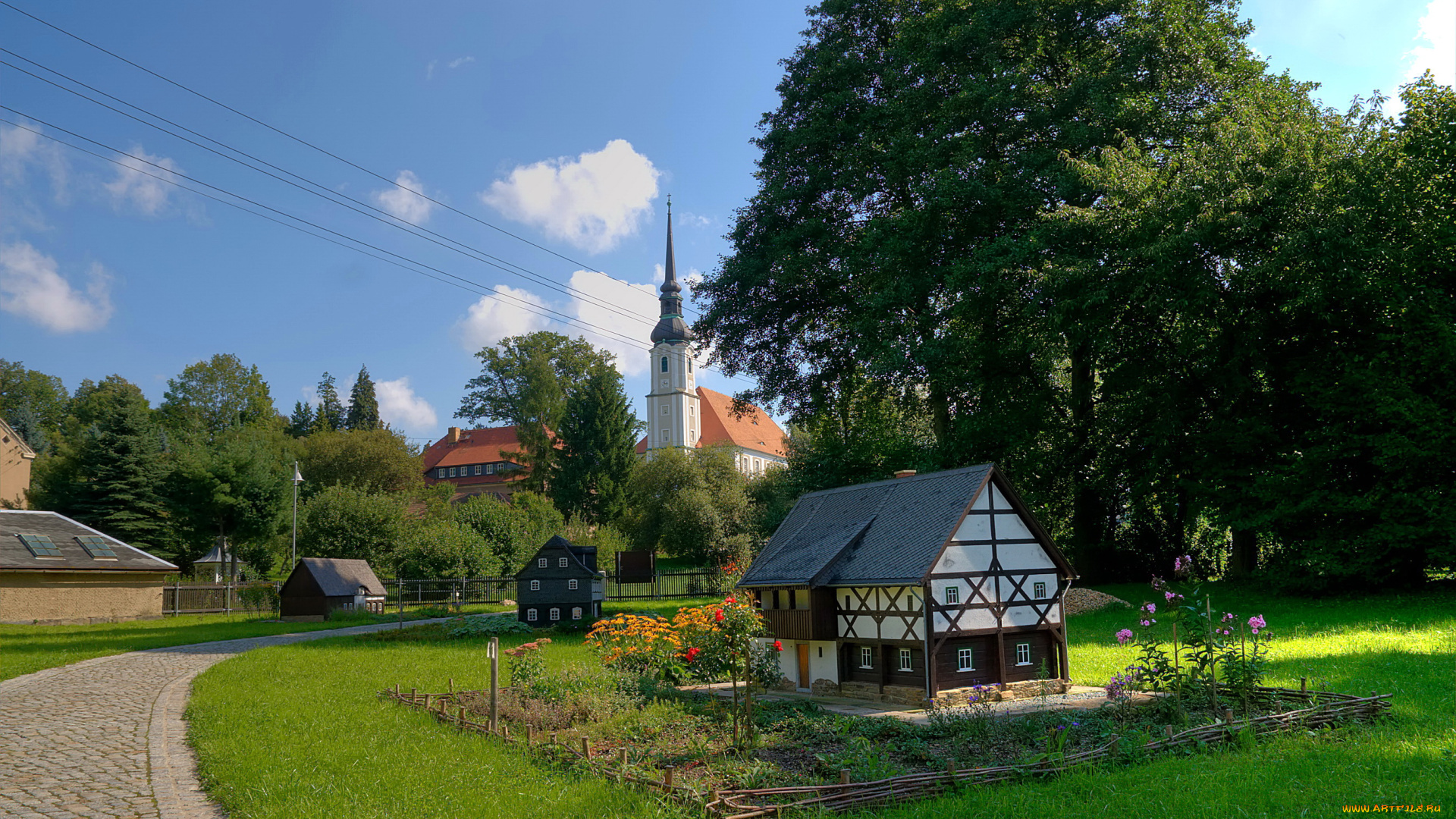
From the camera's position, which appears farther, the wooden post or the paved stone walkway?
the wooden post

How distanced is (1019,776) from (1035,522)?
25.3 feet

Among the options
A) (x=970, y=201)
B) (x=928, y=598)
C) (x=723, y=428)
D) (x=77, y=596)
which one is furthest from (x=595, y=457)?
(x=928, y=598)

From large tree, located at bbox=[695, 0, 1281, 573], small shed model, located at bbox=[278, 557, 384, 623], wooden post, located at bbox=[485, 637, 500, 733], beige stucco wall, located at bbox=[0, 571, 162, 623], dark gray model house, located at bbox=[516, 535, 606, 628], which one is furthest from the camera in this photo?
small shed model, located at bbox=[278, 557, 384, 623]

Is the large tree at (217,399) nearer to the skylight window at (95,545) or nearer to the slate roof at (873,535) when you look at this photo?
the skylight window at (95,545)

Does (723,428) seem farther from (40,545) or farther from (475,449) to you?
(40,545)

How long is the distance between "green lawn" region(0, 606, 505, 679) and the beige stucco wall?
3.71 ft

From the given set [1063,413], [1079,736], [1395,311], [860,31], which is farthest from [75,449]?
[1395,311]

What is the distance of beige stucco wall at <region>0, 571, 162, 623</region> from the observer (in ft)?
105

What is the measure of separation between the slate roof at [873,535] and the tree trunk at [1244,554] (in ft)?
57.0

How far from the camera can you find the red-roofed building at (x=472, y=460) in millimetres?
88312

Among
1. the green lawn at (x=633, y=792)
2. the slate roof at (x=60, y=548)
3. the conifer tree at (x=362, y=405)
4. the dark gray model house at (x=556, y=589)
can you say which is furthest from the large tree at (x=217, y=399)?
the green lawn at (x=633, y=792)

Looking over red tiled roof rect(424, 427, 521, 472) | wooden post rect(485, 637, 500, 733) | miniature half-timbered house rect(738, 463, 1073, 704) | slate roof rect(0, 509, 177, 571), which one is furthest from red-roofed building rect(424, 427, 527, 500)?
wooden post rect(485, 637, 500, 733)

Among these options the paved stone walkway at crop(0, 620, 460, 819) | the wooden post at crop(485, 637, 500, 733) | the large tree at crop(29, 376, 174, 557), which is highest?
the large tree at crop(29, 376, 174, 557)

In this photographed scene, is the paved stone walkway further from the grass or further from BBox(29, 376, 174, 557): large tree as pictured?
BBox(29, 376, 174, 557): large tree
